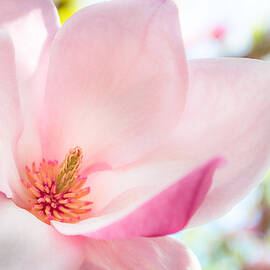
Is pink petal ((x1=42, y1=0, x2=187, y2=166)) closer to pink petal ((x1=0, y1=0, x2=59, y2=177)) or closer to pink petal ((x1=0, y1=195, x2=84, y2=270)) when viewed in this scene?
pink petal ((x1=0, y1=0, x2=59, y2=177))

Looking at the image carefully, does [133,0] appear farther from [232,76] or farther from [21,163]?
[21,163]

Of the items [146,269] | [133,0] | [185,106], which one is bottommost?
[146,269]

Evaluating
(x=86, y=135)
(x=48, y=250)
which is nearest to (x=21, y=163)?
(x=86, y=135)

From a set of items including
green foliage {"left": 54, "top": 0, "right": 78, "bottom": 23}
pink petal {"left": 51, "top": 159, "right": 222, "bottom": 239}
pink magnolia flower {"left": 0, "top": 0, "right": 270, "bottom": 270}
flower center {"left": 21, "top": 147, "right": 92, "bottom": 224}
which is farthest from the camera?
green foliage {"left": 54, "top": 0, "right": 78, "bottom": 23}

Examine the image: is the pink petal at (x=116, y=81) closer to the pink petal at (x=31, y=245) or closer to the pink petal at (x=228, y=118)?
the pink petal at (x=228, y=118)

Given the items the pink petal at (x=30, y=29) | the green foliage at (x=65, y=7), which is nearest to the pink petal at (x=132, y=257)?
the pink petal at (x=30, y=29)

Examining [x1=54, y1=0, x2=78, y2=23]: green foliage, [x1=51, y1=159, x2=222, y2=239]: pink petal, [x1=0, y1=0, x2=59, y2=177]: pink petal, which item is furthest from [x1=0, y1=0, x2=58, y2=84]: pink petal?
[x1=54, y1=0, x2=78, y2=23]: green foliage
